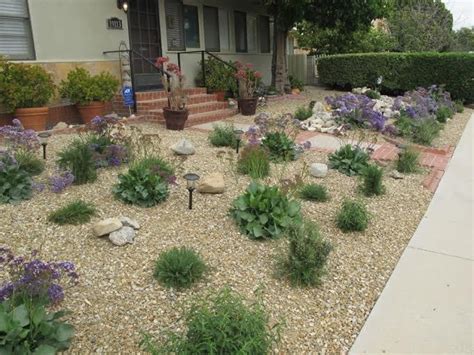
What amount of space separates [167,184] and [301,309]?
1.90 meters

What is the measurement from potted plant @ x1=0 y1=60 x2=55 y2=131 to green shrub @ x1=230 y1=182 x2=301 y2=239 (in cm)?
434

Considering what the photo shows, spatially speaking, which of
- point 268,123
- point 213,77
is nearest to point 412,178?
point 268,123

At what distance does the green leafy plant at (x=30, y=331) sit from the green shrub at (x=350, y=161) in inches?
155

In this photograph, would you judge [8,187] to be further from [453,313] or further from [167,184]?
[453,313]

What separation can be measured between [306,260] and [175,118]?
16.2 ft

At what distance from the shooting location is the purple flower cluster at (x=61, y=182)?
3.93 meters

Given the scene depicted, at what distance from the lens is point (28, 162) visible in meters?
4.32

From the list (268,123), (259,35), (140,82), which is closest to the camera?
(268,123)

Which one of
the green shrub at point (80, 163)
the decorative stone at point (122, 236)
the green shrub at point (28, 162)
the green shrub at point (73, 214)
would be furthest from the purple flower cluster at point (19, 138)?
the decorative stone at point (122, 236)

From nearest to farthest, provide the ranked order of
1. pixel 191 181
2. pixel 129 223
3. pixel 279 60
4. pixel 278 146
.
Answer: pixel 129 223 → pixel 191 181 → pixel 278 146 → pixel 279 60

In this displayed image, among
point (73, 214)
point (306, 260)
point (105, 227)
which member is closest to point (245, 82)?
point (73, 214)

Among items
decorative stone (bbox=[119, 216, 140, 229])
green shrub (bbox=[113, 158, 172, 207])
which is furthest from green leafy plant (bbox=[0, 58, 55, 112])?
decorative stone (bbox=[119, 216, 140, 229])

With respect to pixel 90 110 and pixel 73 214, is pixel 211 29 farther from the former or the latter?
pixel 73 214

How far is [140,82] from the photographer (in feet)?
30.6
